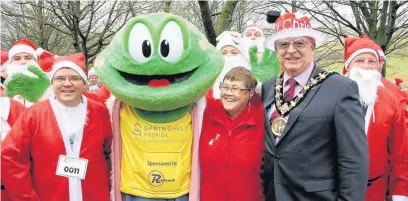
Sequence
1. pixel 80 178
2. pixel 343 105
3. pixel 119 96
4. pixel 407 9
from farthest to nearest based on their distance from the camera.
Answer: pixel 407 9
pixel 80 178
pixel 119 96
pixel 343 105

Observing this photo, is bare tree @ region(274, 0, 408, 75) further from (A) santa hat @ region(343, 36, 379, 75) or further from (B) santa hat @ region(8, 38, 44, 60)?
(B) santa hat @ region(8, 38, 44, 60)

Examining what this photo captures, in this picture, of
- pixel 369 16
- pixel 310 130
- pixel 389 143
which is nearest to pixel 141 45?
pixel 310 130

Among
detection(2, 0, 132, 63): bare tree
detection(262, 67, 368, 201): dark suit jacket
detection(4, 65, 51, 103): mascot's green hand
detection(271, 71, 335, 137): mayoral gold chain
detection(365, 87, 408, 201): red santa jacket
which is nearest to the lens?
detection(262, 67, 368, 201): dark suit jacket

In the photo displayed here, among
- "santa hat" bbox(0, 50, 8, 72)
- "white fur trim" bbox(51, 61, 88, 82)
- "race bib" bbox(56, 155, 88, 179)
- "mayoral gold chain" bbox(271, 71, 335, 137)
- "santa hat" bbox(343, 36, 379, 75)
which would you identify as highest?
"santa hat" bbox(0, 50, 8, 72)

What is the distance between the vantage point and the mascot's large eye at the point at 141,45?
Answer: 2.99 metres

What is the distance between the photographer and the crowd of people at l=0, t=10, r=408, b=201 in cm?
276

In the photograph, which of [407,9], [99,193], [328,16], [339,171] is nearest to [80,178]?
[99,193]

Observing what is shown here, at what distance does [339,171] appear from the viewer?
2.73 meters

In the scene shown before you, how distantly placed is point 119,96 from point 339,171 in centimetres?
147

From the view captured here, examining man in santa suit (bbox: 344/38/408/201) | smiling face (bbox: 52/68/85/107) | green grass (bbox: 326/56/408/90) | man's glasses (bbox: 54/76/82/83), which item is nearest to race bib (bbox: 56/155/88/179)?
smiling face (bbox: 52/68/85/107)

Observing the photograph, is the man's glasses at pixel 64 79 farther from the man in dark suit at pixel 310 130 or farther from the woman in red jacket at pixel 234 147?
the man in dark suit at pixel 310 130

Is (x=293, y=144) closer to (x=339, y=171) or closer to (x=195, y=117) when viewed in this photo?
(x=339, y=171)

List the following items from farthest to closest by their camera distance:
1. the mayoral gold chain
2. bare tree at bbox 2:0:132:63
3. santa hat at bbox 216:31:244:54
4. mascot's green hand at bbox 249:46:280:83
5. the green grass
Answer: the green grass
bare tree at bbox 2:0:132:63
santa hat at bbox 216:31:244:54
mascot's green hand at bbox 249:46:280:83
the mayoral gold chain

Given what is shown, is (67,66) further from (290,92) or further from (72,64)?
(290,92)
